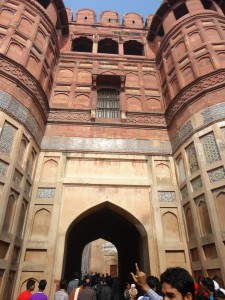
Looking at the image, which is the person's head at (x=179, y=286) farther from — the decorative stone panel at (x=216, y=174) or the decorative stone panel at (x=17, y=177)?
the decorative stone panel at (x=17, y=177)

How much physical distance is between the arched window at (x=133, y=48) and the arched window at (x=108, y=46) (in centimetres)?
60

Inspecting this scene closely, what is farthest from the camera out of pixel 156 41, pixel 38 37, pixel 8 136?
pixel 156 41

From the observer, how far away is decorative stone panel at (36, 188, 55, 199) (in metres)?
7.61

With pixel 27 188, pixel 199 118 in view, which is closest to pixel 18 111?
pixel 27 188

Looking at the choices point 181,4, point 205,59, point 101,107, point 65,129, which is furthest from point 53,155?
point 181,4

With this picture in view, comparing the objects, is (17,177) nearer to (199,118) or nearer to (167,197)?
(167,197)

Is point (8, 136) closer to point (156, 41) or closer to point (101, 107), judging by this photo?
→ point (101, 107)

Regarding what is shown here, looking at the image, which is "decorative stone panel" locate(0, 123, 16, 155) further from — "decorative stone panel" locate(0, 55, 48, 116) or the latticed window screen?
the latticed window screen

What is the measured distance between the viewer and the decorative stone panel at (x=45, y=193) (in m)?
7.61

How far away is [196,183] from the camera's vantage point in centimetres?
719

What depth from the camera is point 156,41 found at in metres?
Result: 13.1

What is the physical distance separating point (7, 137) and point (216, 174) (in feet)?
19.2

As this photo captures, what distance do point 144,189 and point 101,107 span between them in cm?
409

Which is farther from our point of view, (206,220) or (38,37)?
(38,37)
